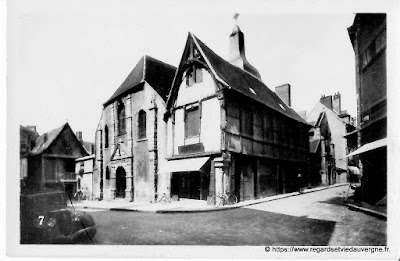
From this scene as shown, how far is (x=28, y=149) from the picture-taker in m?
6.76

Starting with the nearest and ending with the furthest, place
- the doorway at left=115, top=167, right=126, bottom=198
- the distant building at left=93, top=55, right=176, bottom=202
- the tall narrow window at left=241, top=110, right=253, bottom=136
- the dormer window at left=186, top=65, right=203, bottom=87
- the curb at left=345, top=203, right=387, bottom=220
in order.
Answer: the curb at left=345, top=203, right=387, bottom=220, the dormer window at left=186, top=65, right=203, bottom=87, the tall narrow window at left=241, top=110, right=253, bottom=136, the distant building at left=93, top=55, right=176, bottom=202, the doorway at left=115, top=167, right=126, bottom=198

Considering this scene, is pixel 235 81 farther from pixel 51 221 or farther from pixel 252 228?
pixel 51 221

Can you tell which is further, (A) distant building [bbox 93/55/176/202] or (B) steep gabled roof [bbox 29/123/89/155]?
(A) distant building [bbox 93/55/176/202]

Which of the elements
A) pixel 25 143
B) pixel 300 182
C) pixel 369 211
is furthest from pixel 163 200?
pixel 369 211

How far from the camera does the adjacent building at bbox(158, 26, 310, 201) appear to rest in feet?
27.6

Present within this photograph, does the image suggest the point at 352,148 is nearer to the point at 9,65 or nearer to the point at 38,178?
the point at 38,178

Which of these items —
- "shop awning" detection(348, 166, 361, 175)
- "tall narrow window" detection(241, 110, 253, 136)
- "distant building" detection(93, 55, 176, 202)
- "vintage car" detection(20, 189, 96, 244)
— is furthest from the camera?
"distant building" detection(93, 55, 176, 202)

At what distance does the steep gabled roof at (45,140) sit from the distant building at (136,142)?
8.19 ft

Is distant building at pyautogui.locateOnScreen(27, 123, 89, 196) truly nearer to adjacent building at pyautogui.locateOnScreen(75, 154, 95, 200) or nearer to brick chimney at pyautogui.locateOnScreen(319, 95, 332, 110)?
adjacent building at pyautogui.locateOnScreen(75, 154, 95, 200)

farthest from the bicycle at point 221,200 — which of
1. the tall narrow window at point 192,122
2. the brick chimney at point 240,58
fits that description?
the brick chimney at point 240,58

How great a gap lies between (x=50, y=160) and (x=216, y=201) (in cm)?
472

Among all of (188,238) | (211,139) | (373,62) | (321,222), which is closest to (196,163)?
(211,139)

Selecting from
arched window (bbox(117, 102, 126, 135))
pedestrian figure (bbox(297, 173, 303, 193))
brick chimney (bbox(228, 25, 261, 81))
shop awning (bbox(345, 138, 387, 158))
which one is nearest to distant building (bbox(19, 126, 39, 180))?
arched window (bbox(117, 102, 126, 135))

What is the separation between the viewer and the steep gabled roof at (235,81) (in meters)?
8.43
